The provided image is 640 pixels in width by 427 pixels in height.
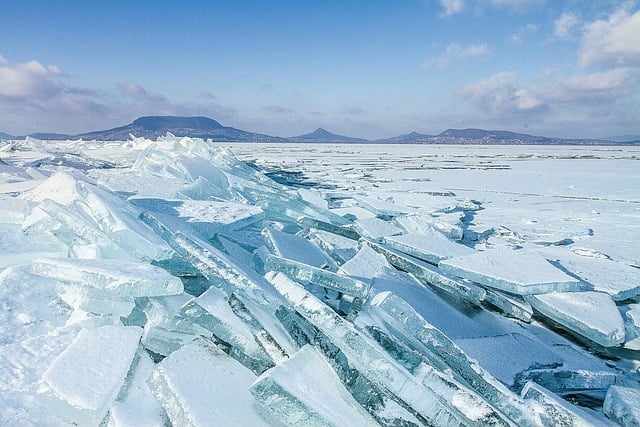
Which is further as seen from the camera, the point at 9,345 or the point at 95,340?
the point at 9,345

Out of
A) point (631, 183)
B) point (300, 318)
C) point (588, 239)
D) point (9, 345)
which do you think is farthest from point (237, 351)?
point (631, 183)

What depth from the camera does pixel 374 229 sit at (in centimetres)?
338

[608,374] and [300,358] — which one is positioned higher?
[300,358]

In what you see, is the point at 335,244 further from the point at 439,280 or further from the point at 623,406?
the point at 623,406

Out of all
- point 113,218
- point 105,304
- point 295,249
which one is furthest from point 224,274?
point 113,218

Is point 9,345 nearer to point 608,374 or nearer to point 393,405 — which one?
point 393,405

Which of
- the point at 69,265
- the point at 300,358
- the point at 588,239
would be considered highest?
the point at 69,265

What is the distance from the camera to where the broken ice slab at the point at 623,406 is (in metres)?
1.32

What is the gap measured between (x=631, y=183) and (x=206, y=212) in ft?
35.3

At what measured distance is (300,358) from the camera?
128 centimetres

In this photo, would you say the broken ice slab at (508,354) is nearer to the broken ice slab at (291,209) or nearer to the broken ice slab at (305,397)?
the broken ice slab at (305,397)

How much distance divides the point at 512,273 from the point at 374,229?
1.22m

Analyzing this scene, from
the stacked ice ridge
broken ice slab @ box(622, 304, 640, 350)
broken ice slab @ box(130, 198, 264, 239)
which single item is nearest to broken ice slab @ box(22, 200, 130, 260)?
the stacked ice ridge

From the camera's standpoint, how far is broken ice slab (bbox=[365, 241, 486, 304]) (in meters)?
2.22
